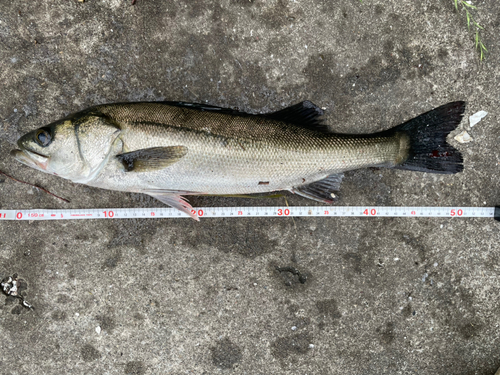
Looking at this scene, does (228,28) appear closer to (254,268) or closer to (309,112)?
(309,112)

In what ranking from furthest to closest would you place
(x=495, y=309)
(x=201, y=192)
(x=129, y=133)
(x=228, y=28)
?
1. (x=495, y=309)
2. (x=228, y=28)
3. (x=201, y=192)
4. (x=129, y=133)

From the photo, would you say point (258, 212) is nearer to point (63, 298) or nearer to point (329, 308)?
point (329, 308)

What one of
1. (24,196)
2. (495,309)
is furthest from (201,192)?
(495,309)

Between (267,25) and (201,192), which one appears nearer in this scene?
(201,192)

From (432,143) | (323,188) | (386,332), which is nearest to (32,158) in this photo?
(323,188)

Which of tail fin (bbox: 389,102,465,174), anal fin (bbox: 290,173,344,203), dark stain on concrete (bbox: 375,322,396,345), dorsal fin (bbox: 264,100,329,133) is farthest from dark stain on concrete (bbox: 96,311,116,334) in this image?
tail fin (bbox: 389,102,465,174)

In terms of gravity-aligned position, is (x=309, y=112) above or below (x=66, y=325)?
above

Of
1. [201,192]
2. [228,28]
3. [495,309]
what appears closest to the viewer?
[201,192]
